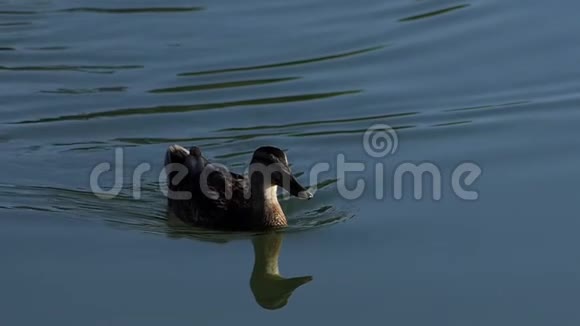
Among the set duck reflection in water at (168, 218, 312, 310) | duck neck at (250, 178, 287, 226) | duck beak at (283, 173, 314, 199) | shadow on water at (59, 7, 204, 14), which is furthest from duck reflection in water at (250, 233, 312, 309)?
shadow on water at (59, 7, 204, 14)

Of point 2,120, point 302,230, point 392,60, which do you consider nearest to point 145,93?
point 2,120

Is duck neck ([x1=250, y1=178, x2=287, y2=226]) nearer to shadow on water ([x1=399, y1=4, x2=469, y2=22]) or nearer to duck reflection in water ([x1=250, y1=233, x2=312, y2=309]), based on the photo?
duck reflection in water ([x1=250, y1=233, x2=312, y2=309])

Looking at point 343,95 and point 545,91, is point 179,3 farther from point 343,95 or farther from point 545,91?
point 545,91

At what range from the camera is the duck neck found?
11.7 metres

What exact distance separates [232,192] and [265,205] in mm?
381

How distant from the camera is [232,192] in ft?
39.1

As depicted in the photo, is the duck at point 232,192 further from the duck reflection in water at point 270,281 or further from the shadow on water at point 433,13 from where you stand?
the shadow on water at point 433,13

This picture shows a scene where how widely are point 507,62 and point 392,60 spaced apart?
1154 mm

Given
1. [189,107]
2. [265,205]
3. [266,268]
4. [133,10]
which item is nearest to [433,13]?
[133,10]

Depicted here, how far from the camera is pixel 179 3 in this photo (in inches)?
698

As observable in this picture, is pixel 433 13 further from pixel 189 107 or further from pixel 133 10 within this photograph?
pixel 189 107

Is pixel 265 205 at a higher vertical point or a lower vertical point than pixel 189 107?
lower

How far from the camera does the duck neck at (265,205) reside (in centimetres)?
1166

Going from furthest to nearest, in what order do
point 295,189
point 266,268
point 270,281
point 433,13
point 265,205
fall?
1. point 433,13
2. point 265,205
3. point 295,189
4. point 266,268
5. point 270,281
